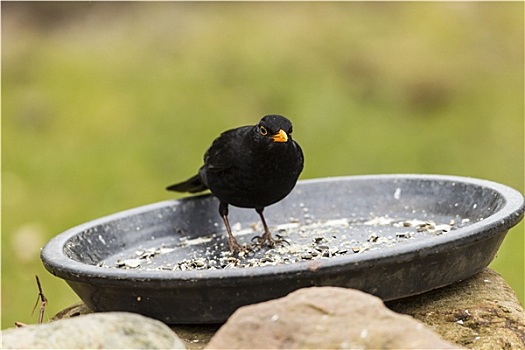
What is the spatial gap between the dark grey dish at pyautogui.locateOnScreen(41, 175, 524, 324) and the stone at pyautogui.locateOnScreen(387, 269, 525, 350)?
0.13m

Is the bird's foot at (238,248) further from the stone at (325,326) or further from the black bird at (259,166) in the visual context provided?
the stone at (325,326)

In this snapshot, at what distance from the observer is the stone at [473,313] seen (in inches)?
120

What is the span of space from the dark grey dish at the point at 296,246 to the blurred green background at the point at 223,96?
2631mm

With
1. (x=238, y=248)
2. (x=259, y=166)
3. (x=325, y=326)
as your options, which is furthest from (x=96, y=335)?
(x=259, y=166)

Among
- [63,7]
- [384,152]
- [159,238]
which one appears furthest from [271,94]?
[159,238]

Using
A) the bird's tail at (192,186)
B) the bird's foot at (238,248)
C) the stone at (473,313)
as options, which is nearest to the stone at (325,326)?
the stone at (473,313)

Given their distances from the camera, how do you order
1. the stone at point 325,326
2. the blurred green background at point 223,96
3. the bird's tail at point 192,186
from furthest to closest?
1. the blurred green background at point 223,96
2. the bird's tail at point 192,186
3. the stone at point 325,326

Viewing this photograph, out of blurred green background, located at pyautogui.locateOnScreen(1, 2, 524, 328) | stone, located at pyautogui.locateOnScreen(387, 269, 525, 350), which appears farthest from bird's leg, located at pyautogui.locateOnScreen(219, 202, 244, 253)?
blurred green background, located at pyautogui.locateOnScreen(1, 2, 524, 328)

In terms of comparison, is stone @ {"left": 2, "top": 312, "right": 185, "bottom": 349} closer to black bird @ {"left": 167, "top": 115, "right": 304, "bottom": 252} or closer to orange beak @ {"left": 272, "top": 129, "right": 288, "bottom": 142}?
black bird @ {"left": 167, "top": 115, "right": 304, "bottom": 252}

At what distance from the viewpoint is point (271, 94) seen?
31.5 ft

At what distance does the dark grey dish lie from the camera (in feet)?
9.30

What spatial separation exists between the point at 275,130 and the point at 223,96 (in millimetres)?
5780

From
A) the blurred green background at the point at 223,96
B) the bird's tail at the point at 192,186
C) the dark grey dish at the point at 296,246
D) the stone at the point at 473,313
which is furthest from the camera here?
the blurred green background at the point at 223,96

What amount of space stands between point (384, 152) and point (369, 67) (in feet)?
6.51
